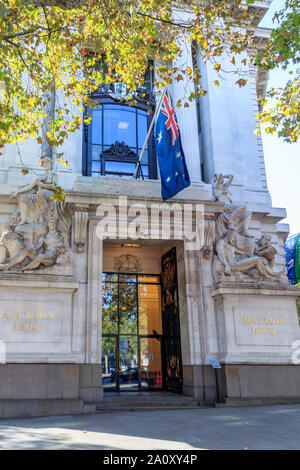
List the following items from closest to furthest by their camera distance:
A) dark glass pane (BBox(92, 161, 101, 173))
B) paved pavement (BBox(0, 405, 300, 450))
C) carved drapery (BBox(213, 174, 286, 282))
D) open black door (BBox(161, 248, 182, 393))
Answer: paved pavement (BBox(0, 405, 300, 450)), carved drapery (BBox(213, 174, 286, 282)), open black door (BBox(161, 248, 182, 393)), dark glass pane (BBox(92, 161, 101, 173))

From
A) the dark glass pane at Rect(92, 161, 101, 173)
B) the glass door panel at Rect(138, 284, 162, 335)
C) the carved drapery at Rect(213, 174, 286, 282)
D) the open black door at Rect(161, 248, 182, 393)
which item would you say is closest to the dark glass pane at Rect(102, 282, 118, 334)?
the glass door panel at Rect(138, 284, 162, 335)

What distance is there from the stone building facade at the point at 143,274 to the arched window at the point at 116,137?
0.20 ft

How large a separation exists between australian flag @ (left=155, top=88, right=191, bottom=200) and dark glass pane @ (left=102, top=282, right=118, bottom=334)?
526 cm

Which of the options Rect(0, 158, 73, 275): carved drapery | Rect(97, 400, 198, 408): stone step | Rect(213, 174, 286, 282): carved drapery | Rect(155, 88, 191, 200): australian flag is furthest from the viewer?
Rect(213, 174, 286, 282): carved drapery

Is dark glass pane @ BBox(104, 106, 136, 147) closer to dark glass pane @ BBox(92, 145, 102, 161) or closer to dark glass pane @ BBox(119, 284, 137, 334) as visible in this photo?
dark glass pane @ BBox(92, 145, 102, 161)

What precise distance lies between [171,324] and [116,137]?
807 cm

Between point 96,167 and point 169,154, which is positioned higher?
point 96,167

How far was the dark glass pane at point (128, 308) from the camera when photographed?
1677cm

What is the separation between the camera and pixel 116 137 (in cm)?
1781

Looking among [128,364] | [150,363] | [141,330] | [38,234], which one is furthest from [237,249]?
[38,234]

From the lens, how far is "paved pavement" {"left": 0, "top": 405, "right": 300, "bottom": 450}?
6996 mm

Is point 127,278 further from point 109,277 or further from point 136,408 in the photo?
point 136,408

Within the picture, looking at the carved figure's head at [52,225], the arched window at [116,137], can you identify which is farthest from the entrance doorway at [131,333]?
the arched window at [116,137]
